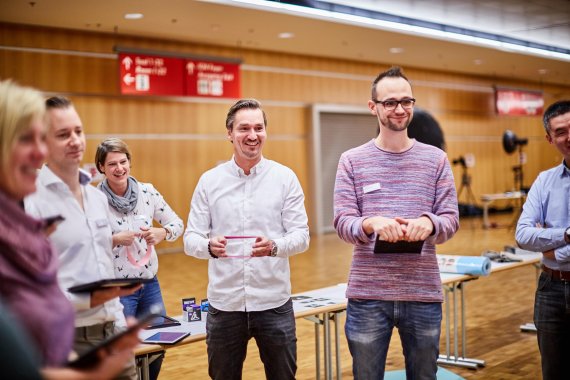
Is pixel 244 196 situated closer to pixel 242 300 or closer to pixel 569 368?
pixel 242 300

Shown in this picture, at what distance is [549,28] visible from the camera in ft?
42.9

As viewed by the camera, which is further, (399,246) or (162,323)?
(162,323)

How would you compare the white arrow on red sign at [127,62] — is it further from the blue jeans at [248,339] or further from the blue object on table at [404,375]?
the blue jeans at [248,339]

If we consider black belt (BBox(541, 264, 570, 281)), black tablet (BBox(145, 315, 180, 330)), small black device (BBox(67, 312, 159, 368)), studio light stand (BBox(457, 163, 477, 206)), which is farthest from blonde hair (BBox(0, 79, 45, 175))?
studio light stand (BBox(457, 163, 477, 206))

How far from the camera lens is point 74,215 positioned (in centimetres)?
214

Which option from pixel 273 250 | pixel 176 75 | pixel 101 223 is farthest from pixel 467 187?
pixel 101 223

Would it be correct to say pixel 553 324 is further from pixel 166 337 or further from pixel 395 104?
pixel 166 337

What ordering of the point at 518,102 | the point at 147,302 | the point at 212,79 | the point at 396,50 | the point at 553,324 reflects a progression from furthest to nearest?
1. the point at 518,102
2. the point at 396,50
3. the point at 212,79
4. the point at 147,302
5. the point at 553,324

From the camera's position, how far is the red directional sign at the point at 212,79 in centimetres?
1158

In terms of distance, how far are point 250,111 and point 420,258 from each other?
3.36ft

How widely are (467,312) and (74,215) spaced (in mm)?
5450

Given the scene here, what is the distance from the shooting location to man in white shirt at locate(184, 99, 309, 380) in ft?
9.33

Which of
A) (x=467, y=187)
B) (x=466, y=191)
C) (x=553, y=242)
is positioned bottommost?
(x=466, y=191)

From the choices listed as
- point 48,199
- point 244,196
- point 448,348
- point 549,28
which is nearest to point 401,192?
point 244,196
